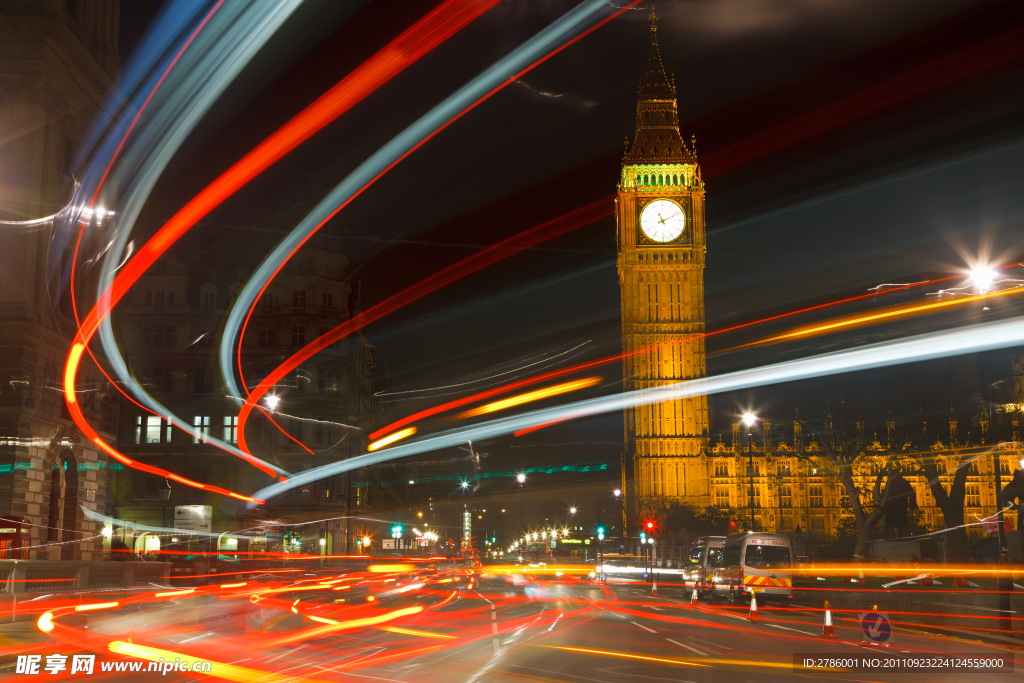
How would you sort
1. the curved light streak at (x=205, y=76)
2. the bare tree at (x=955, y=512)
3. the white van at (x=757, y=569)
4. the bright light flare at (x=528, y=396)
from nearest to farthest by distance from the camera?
1. the curved light streak at (x=205, y=76)
2. the white van at (x=757, y=569)
3. the bare tree at (x=955, y=512)
4. the bright light flare at (x=528, y=396)

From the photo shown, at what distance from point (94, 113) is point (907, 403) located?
37576 mm

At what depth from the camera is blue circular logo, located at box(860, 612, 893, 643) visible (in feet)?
52.3

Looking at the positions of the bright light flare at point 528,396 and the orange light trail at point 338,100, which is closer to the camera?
the orange light trail at point 338,100

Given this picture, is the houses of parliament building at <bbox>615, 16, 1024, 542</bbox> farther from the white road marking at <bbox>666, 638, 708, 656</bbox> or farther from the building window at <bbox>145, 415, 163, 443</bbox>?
the white road marking at <bbox>666, 638, 708, 656</bbox>

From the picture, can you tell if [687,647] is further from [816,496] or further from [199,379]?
[816,496]

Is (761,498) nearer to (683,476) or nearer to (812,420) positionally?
(683,476)

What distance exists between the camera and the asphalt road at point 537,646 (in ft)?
42.7

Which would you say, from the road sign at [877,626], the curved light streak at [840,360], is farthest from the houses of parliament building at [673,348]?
the road sign at [877,626]

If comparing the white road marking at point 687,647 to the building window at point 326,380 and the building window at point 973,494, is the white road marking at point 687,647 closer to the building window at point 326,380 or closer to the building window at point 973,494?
the building window at point 326,380

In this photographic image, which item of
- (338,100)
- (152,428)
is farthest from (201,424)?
(338,100)

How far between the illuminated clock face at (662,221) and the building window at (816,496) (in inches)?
1584

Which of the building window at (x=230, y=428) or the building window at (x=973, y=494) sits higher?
the building window at (x=230, y=428)

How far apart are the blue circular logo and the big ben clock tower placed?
112 meters

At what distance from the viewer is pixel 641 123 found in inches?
5591
